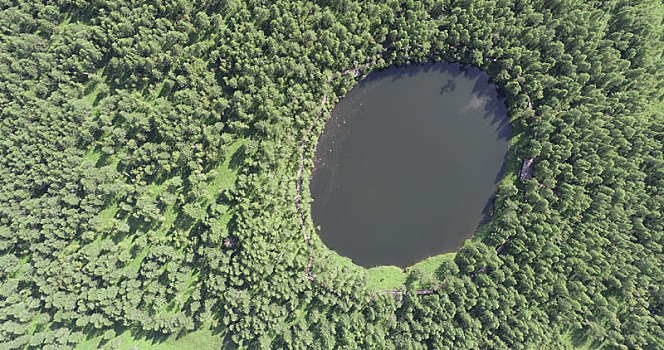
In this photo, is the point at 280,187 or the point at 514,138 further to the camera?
the point at 514,138

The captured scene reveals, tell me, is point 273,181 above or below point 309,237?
above

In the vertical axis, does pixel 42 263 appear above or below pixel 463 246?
below

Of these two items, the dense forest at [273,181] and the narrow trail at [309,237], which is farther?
the narrow trail at [309,237]

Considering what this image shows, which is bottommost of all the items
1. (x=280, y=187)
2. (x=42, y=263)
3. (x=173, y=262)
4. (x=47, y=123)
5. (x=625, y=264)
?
(x=42, y=263)

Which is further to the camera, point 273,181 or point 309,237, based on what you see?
point 309,237

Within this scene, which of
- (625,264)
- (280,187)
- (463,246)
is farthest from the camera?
(463,246)

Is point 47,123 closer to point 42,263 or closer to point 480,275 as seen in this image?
point 42,263

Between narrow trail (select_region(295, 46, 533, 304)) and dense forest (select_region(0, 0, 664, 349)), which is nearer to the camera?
dense forest (select_region(0, 0, 664, 349))

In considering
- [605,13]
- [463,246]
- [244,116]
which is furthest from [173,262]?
[605,13]
